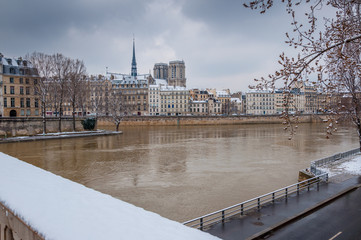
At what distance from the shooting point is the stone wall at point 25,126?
140ft

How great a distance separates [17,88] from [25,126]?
457 inches

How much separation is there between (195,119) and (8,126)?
2280 inches

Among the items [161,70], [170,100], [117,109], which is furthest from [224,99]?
[117,109]

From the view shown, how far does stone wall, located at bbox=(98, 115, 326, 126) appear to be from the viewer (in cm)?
8750

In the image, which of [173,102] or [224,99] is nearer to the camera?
[173,102]

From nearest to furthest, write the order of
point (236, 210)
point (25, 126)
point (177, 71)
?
1. point (236, 210)
2. point (25, 126)
3. point (177, 71)

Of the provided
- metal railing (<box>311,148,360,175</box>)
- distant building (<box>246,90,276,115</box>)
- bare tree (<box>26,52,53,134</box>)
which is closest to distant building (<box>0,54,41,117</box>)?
bare tree (<box>26,52,53,134</box>)

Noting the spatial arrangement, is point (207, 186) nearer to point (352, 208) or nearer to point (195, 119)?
point (352, 208)

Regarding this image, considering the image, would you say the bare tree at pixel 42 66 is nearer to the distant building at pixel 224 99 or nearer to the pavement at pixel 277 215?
the pavement at pixel 277 215

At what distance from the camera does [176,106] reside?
362 feet

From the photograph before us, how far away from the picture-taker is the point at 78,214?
6.44 metres

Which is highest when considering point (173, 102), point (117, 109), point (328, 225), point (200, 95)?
point (200, 95)

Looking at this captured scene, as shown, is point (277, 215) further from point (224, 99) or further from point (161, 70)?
point (161, 70)

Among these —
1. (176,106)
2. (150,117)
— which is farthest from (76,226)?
(176,106)
